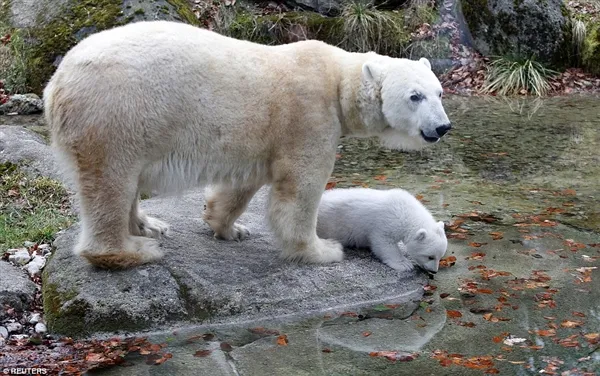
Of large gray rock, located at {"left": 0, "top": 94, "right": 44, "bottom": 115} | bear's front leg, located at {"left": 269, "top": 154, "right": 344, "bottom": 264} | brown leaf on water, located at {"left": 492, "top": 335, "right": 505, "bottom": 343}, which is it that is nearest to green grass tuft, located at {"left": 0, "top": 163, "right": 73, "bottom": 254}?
bear's front leg, located at {"left": 269, "top": 154, "right": 344, "bottom": 264}

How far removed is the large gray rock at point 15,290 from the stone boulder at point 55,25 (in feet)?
22.3

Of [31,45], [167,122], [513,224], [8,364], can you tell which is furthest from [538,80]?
[8,364]

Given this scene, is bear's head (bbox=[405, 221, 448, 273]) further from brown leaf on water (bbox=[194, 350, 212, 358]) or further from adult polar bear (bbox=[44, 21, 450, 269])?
brown leaf on water (bbox=[194, 350, 212, 358])

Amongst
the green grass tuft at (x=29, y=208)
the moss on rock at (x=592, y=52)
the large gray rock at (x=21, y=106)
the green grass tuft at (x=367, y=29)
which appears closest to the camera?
the green grass tuft at (x=29, y=208)

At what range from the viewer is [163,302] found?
4.92 m

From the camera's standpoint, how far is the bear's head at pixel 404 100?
210 inches

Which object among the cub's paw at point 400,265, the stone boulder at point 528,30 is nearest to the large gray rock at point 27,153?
the cub's paw at point 400,265

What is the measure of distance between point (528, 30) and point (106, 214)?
12.1 metres

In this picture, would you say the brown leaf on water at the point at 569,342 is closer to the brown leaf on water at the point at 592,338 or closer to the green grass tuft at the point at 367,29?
the brown leaf on water at the point at 592,338

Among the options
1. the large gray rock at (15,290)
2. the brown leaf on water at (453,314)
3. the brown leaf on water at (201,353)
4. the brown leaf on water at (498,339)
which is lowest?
the brown leaf on water at (453,314)

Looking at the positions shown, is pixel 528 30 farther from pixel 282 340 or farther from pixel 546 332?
pixel 282 340

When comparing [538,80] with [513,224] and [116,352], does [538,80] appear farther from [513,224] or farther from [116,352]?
[116,352]

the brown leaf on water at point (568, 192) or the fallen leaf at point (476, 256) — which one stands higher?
the fallen leaf at point (476, 256)

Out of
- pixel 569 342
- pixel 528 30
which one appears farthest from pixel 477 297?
pixel 528 30
